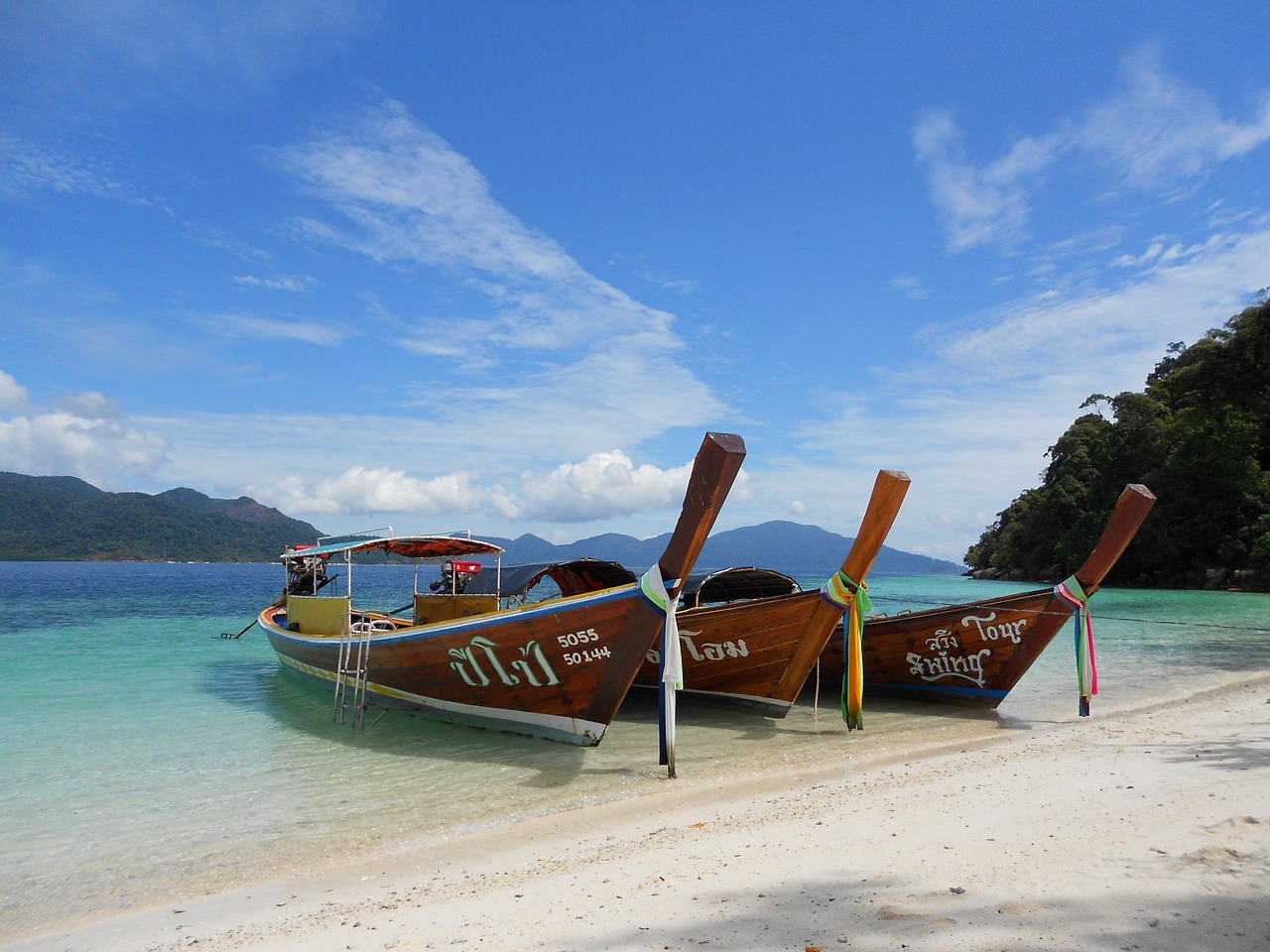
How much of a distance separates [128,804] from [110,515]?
145 meters

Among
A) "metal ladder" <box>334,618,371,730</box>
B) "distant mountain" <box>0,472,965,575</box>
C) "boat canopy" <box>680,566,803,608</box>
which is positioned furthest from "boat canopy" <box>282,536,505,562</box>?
"distant mountain" <box>0,472,965,575</box>

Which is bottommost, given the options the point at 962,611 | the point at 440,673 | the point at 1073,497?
the point at 440,673

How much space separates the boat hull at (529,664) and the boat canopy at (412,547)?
1.83 meters

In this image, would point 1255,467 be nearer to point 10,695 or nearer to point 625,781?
point 625,781

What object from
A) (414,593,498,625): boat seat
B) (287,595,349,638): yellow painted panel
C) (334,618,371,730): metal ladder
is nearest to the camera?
(334,618,371,730): metal ladder

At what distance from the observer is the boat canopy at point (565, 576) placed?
11578mm

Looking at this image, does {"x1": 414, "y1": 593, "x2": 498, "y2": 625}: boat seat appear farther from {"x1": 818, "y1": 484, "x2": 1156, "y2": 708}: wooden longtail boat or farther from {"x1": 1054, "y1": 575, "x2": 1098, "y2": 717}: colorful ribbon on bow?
{"x1": 1054, "y1": 575, "x2": 1098, "y2": 717}: colorful ribbon on bow

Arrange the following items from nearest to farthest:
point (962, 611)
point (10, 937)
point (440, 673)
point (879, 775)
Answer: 1. point (10, 937)
2. point (879, 775)
3. point (440, 673)
4. point (962, 611)

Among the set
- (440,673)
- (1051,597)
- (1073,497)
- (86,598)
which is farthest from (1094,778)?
(1073,497)

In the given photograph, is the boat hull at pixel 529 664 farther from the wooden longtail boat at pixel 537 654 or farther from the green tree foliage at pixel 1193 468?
the green tree foliage at pixel 1193 468

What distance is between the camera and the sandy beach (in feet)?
11.0

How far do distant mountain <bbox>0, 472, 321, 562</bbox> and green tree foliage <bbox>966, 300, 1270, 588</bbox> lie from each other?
127 m

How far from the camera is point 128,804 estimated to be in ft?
23.0

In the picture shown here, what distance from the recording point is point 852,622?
848 cm
